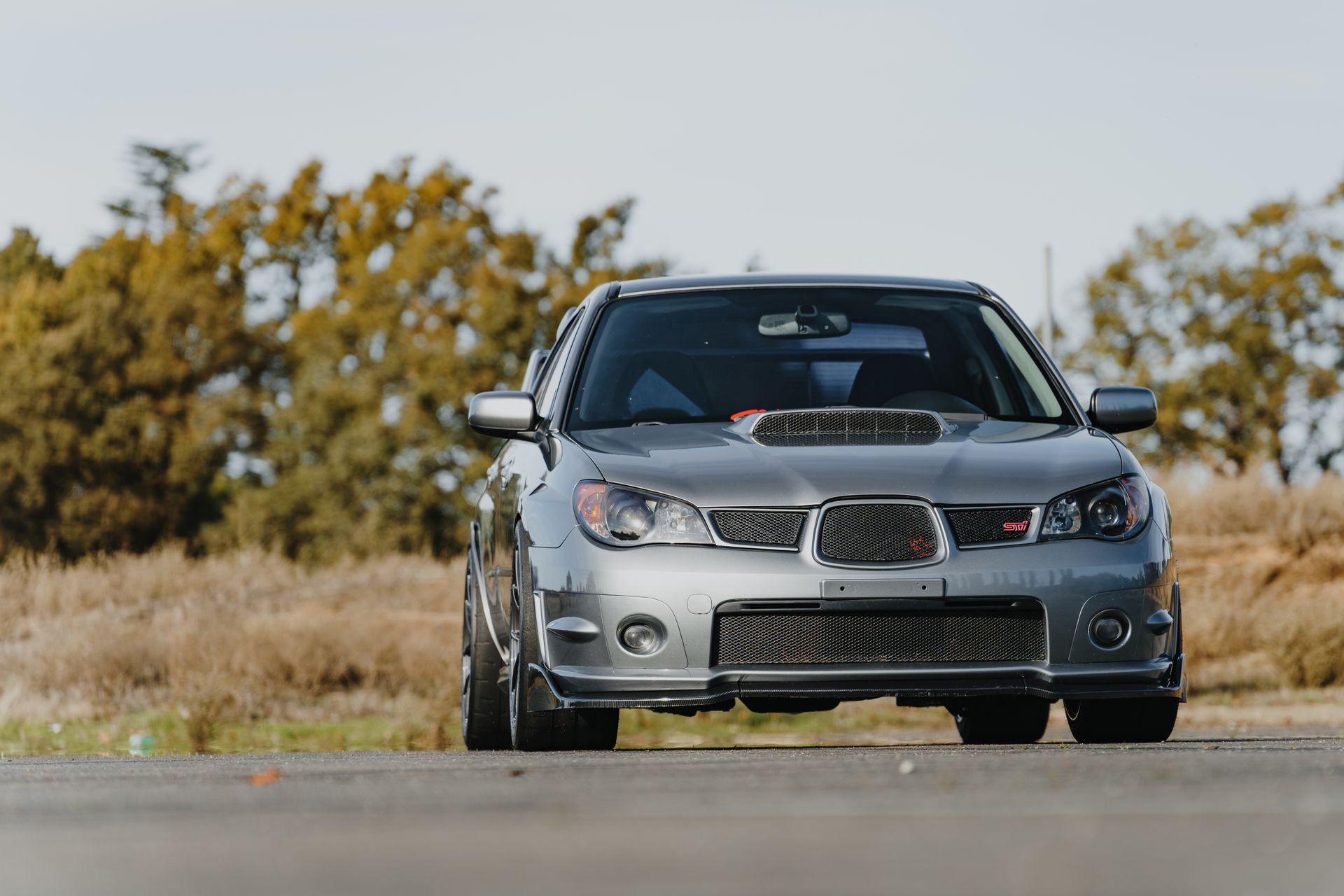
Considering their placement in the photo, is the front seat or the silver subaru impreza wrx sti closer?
the silver subaru impreza wrx sti

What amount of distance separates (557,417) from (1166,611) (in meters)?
2.22

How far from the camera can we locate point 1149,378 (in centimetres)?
4497

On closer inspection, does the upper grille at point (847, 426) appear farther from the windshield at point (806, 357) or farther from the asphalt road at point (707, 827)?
the asphalt road at point (707, 827)

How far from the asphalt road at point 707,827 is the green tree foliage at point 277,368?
124 ft

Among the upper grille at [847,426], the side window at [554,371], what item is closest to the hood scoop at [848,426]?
the upper grille at [847,426]

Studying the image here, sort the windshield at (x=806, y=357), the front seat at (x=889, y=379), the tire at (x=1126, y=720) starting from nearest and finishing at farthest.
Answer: the tire at (x=1126, y=720) → the windshield at (x=806, y=357) → the front seat at (x=889, y=379)

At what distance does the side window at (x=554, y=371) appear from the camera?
24.8ft

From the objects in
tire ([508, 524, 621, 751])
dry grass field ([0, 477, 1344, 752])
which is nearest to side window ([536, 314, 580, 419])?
tire ([508, 524, 621, 751])

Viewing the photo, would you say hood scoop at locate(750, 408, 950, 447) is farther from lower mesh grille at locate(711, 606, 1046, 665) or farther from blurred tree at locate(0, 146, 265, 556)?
blurred tree at locate(0, 146, 265, 556)

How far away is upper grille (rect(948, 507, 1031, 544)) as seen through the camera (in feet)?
20.6

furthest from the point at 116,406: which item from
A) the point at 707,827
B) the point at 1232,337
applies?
the point at 707,827

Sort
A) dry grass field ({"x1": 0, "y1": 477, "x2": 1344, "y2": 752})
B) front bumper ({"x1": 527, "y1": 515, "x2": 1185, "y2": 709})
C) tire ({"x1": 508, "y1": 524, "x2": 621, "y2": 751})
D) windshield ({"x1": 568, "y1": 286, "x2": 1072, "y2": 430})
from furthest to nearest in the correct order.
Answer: dry grass field ({"x1": 0, "y1": 477, "x2": 1344, "y2": 752}) → windshield ({"x1": 568, "y1": 286, "x2": 1072, "y2": 430}) → tire ({"x1": 508, "y1": 524, "x2": 621, "y2": 751}) → front bumper ({"x1": 527, "y1": 515, "x2": 1185, "y2": 709})

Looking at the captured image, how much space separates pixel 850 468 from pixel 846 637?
21.1 inches

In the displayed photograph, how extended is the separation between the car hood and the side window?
821mm
